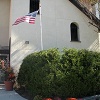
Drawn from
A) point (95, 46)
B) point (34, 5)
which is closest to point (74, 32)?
point (95, 46)

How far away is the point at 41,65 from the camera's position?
38.3 ft

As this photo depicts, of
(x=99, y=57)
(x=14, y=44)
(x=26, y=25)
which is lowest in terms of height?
(x=99, y=57)

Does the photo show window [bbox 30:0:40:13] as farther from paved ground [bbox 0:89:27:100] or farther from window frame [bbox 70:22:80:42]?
paved ground [bbox 0:89:27:100]

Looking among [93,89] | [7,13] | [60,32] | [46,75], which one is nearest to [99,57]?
[93,89]

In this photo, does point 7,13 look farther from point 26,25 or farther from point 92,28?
point 92,28

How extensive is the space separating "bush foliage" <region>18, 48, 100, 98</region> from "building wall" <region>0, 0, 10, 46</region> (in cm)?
799

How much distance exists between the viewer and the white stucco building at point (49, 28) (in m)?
16.5

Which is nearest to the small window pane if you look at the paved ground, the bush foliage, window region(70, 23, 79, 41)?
window region(70, 23, 79, 41)

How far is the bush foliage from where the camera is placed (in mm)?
11039

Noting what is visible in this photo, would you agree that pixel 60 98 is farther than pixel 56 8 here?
No

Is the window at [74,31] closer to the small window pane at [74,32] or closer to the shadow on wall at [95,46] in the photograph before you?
the small window pane at [74,32]

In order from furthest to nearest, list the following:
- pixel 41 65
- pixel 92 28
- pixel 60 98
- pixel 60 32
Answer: pixel 92 28
pixel 60 32
pixel 41 65
pixel 60 98

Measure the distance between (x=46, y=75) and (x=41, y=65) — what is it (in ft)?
2.48

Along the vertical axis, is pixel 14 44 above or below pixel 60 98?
above
